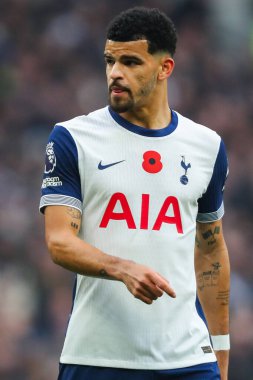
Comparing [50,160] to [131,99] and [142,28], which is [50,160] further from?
[142,28]

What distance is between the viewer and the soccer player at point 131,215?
4.99 meters

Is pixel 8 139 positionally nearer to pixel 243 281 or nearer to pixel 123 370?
pixel 243 281

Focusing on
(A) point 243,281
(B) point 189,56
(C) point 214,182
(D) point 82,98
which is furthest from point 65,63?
(C) point 214,182

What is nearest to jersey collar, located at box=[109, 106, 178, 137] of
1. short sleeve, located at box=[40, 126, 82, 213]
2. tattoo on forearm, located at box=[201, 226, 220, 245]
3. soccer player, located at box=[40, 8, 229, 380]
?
soccer player, located at box=[40, 8, 229, 380]

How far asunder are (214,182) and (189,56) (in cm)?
913

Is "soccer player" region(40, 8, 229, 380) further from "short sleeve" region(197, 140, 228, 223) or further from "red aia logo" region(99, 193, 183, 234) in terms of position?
"short sleeve" region(197, 140, 228, 223)

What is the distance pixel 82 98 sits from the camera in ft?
43.9

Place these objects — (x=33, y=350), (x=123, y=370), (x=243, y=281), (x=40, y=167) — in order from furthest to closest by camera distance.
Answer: (x=40, y=167) < (x=243, y=281) < (x=33, y=350) < (x=123, y=370)

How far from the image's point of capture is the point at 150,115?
5266 mm

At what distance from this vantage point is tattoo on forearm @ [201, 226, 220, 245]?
5.53m

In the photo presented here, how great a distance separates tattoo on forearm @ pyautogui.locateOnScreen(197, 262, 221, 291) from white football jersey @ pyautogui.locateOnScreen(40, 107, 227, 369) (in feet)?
1.17

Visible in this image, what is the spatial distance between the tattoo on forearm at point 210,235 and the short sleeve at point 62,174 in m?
0.78

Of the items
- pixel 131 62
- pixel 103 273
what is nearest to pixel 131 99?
pixel 131 62

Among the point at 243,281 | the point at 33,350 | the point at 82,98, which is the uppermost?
the point at 82,98
